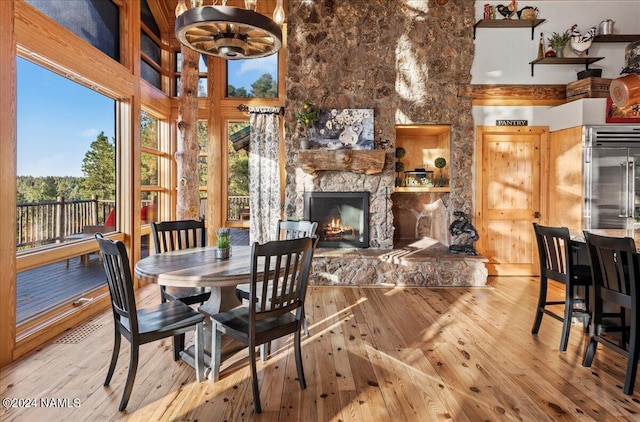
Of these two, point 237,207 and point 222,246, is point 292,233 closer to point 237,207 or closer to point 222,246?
point 222,246

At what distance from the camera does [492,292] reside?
15.8 ft

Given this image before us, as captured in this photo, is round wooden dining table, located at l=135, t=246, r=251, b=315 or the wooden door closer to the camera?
round wooden dining table, located at l=135, t=246, r=251, b=315

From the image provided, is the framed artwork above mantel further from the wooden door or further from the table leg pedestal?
the table leg pedestal

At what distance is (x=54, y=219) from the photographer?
340cm

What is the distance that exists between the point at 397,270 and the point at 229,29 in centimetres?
378

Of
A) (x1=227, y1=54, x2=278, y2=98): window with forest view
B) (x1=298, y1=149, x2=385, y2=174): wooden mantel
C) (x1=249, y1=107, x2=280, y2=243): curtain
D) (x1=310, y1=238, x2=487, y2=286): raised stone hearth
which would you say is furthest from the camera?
(x1=227, y1=54, x2=278, y2=98): window with forest view

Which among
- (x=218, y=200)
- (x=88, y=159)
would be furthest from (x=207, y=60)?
(x=88, y=159)

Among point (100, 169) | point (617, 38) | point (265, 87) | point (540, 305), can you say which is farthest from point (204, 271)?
point (617, 38)

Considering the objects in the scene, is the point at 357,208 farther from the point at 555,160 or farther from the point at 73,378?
the point at 73,378

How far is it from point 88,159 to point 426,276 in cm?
438

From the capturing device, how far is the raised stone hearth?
5.05m

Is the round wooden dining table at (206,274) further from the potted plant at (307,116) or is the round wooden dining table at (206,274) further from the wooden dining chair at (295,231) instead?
the potted plant at (307,116)

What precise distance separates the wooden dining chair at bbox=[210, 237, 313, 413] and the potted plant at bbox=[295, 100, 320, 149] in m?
3.00

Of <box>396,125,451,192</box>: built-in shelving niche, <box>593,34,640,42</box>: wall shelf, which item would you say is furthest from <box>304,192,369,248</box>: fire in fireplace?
<box>593,34,640,42</box>: wall shelf
